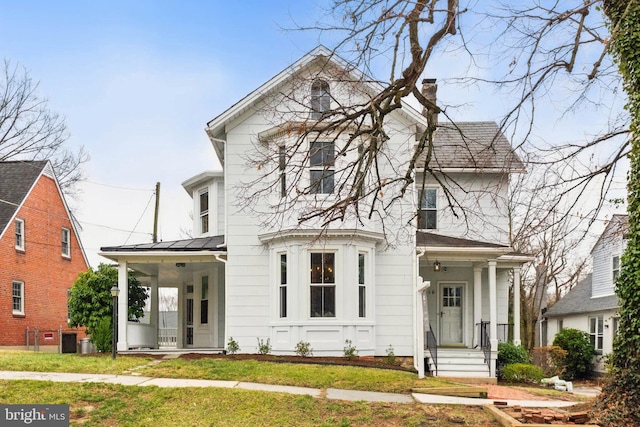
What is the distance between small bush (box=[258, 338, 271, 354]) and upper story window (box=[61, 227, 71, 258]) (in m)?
A: 17.2

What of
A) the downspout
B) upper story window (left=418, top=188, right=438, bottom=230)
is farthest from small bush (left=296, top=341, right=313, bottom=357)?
upper story window (left=418, top=188, right=438, bottom=230)

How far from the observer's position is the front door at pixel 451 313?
63.7 ft

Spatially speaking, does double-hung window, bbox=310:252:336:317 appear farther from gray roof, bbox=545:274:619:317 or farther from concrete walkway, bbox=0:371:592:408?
gray roof, bbox=545:274:619:317

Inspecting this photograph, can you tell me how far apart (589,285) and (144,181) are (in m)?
22.2

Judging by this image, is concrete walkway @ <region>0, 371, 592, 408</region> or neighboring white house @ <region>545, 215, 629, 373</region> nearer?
concrete walkway @ <region>0, 371, 592, 408</region>

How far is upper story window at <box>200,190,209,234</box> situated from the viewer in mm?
20297

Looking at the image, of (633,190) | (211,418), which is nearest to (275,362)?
(211,418)

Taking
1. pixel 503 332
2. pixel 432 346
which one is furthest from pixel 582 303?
pixel 432 346

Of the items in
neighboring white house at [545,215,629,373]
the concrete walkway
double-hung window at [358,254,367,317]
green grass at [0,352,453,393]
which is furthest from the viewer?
neighboring white house at [545,215,629,373]

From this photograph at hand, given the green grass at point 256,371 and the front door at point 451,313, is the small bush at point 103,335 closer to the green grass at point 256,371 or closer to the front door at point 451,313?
the green grass at point 256,371

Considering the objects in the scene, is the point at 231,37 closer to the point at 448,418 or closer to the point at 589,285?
the point at 448,418

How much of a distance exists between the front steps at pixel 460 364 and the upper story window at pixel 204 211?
7779mm

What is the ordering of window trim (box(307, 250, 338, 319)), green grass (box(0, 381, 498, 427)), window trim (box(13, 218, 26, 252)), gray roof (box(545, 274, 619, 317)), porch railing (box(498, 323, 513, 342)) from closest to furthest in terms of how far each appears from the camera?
green grass (box(0, 381, 498, 427)), window trim (box(307, 250, 338, 319)), porch railing (box(498, 323, 513, 342)), gray roof (box(545, 274, 619, 317)), window trim (box(13, 218, 26, 252))

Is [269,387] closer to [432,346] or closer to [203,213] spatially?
[432,346]
